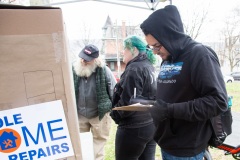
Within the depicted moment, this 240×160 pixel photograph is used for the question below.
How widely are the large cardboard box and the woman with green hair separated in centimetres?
118

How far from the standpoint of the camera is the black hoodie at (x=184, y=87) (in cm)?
117

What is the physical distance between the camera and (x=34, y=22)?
72 cm

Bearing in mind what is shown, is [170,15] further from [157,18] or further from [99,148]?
[99,148]

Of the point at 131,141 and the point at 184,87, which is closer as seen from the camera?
the point at 184,87

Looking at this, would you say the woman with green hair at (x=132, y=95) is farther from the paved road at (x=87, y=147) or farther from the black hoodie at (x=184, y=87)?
the paved road at (x=87, y=147)

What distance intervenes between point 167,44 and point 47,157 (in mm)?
887

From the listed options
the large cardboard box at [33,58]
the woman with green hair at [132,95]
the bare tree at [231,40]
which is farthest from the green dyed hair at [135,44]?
the bare tree at [231,40]

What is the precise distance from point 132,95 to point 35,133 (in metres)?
1.23

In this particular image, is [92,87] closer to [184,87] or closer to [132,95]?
[132,95]

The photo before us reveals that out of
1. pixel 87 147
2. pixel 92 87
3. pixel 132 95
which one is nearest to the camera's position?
pixel 132 95

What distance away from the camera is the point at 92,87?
272 centimetres

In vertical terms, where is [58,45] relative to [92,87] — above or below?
above

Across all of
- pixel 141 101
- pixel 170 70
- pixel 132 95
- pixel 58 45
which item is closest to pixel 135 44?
pixel 132 95

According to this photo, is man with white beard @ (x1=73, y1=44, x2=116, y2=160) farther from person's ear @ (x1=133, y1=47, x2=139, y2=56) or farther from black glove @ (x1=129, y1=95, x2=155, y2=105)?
black glove @ (x1=129, y1=95, x2=155, y2=105)
